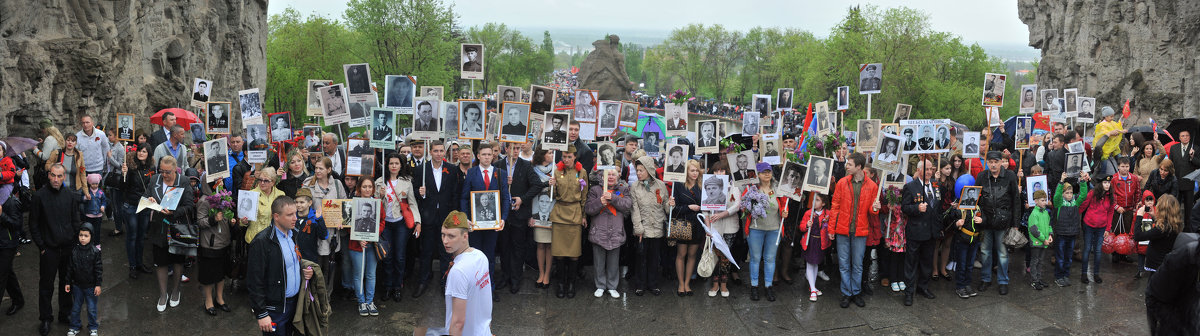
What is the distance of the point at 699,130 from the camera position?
10.6m

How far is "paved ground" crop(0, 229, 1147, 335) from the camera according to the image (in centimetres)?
855

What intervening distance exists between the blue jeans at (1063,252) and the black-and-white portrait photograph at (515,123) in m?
7.53

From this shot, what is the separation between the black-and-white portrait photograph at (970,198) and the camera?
9883 millimetres

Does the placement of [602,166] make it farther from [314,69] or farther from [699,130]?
[314,69]

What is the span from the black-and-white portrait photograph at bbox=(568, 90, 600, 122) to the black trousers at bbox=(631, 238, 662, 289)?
305 cm

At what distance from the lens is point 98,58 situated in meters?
15.2

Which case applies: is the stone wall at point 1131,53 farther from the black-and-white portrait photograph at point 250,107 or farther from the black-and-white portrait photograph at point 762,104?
the black-and-white portrait photograph at point 250,107

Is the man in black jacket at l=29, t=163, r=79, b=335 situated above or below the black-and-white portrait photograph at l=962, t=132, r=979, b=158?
below

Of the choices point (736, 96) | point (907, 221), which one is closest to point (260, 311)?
point (907, 221)

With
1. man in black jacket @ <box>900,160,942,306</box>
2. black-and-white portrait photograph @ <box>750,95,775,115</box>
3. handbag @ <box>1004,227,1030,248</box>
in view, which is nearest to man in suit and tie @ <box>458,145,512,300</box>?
man in black jacket @ <box>900,160,942,306</box>

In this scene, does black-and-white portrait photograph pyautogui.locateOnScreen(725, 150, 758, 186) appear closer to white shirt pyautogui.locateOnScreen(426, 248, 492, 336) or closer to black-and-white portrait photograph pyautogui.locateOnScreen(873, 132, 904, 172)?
black-and-white portrait photograph pyautogui.locateOnScreen(873, 132, 904, 172)

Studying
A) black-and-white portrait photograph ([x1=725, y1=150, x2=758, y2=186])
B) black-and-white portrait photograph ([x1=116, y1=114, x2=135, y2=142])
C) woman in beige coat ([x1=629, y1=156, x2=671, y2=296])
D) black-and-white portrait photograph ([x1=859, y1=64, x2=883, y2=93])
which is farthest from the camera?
black-and-white portrait photograph ([x1=859, y1=64, x2=883, y2=93])

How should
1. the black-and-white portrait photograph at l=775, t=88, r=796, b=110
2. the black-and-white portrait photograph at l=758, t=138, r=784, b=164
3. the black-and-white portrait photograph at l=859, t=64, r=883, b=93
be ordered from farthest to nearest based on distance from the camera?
the black-and-white portrait photograph at l=775, t=88, r=796, b=110
the black-and-white portrait photograph at l=859, t=64, r=883, b=93
the black-and-white portrait photograph at l=758, t=138, r=784, b=164

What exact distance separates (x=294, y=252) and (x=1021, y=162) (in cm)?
1231
